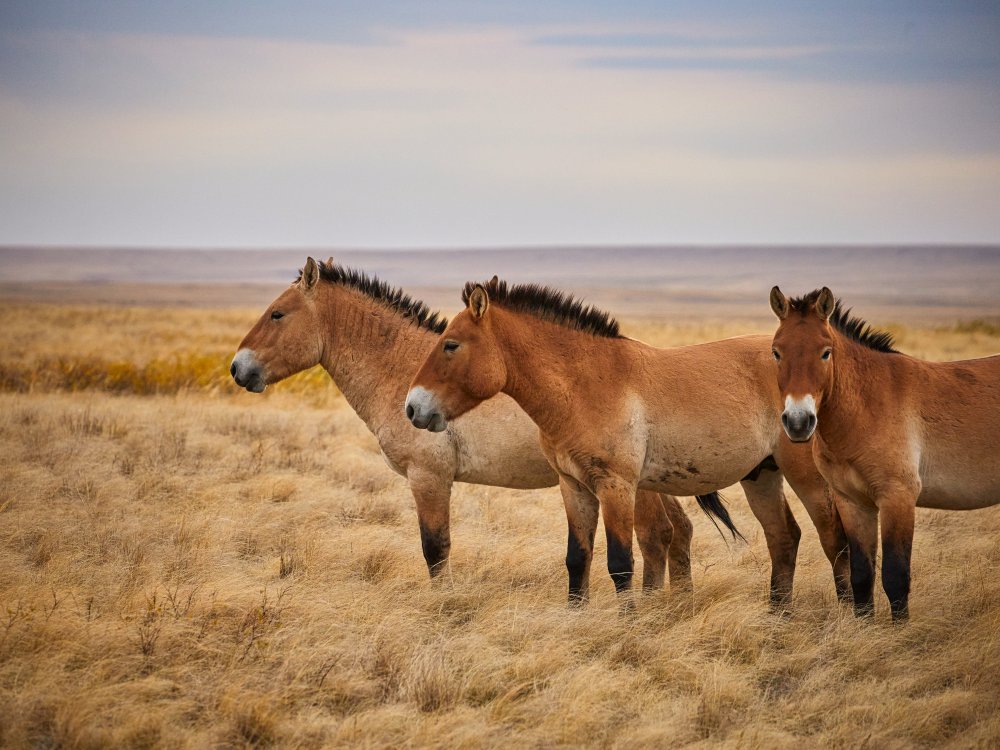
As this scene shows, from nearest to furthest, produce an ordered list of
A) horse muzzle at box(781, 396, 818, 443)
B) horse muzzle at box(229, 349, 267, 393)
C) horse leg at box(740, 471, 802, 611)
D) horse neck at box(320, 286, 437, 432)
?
1. horse muzzle at box(781, 396, 818, 443)
2. horse leg at box(740, 471, 802, 611)
3. horse muzzle at box(229, 349, 267, 393)
4. horse neck at box(320, 286, 437, 432)

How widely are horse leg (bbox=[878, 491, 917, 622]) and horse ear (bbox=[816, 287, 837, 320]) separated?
46.2 inches

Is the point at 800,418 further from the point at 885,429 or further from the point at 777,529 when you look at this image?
the point at 777,529

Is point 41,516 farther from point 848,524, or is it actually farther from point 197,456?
point 848,524

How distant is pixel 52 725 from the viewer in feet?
13.6

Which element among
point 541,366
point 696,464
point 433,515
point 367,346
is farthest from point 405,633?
point 367,346

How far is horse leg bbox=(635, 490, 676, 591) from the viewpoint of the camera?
6.51 m

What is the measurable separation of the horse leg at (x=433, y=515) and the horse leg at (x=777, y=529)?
232 cm

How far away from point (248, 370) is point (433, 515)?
180cm

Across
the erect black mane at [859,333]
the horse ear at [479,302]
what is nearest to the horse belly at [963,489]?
the erect black mane at [859,333]

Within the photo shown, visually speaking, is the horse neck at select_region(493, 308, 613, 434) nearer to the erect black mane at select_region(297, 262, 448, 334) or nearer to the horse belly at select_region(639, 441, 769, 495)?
the horse belly at select_region(639, 441, 769, 495)

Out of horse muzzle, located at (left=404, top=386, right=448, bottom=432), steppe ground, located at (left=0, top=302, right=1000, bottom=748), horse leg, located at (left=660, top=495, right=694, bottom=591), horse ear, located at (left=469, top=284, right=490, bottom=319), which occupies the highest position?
horse ear, located at (left=469, top=284, right=490, bottom=319)

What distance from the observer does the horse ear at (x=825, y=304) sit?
211 inches

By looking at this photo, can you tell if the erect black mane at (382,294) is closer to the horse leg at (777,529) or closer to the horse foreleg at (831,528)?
the horse leg at (777,529)

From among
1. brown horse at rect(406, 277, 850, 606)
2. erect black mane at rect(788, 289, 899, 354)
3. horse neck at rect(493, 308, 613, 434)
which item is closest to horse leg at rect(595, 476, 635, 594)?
brown horse at rect(406, 277, 850, 606)
